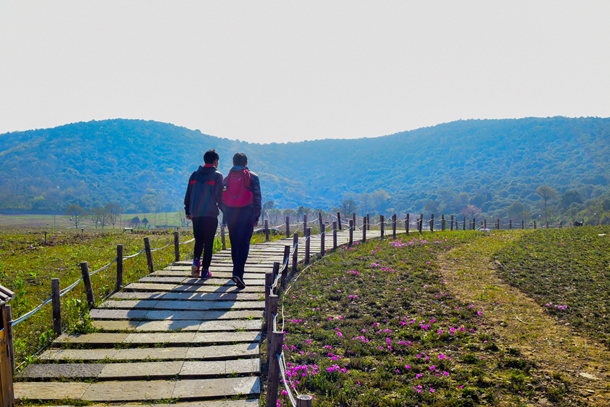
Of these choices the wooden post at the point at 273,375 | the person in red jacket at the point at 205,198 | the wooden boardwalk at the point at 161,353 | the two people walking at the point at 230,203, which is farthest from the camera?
the person in red jacket at the point at 205,198

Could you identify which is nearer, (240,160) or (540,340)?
(540,340)

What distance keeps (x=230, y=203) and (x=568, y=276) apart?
390 inches

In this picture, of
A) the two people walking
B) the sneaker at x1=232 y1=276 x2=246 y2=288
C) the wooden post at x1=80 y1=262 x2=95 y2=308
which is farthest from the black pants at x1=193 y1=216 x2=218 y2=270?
the wooden post at x1=80 y1=262 x2=95 y2=308

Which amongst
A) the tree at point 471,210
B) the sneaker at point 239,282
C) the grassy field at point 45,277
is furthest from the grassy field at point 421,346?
the tree at point 471,210

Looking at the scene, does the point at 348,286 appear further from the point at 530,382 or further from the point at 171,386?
the point at 171,386

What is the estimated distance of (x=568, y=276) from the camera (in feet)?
32.0

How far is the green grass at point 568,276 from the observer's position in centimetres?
697

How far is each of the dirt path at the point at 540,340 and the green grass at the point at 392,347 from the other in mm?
250

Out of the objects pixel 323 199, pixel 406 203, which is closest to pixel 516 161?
pixel 406 203

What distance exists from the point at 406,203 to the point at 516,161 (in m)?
71.6

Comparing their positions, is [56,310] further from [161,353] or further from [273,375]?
[273,375]

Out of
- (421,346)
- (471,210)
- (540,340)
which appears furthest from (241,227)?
(471,210)

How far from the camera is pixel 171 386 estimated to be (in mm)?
3701

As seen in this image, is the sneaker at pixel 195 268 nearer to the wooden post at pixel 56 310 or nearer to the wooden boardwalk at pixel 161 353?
the wooden boardwalk at pixel 161 353
